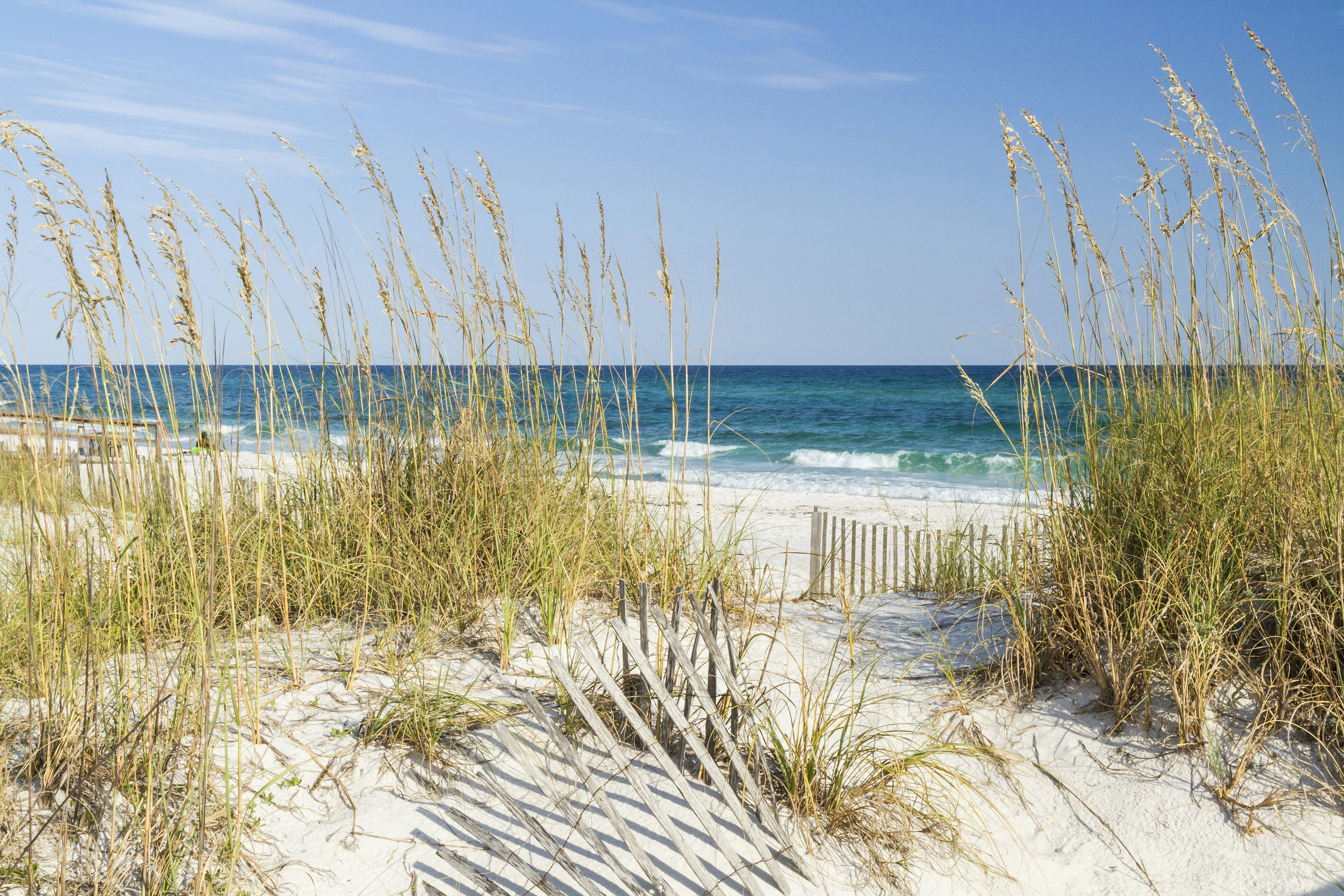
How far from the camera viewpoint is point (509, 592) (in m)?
3.11

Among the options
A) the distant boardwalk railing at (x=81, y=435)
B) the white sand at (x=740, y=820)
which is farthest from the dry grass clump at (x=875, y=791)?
the distant boardwalk railing at (x=81, y=435)

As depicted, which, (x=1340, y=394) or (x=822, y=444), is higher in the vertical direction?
(x=1340, y=394)

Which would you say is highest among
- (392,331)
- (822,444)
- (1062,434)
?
(392,331)

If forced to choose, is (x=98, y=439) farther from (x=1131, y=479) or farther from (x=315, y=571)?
(x=1131, y=479)

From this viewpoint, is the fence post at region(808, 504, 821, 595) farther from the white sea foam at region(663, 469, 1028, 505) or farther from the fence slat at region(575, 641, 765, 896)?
the white sea foam at region(663, 469, 1028, 505)

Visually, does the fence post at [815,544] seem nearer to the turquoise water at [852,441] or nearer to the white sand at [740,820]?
the turquoise water at [852,441]

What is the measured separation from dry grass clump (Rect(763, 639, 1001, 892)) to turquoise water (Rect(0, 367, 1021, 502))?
949 mm

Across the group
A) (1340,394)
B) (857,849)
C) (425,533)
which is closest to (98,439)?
→ (425,533)

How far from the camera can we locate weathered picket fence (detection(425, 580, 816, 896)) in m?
1.97

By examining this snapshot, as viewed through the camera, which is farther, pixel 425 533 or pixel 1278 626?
pixel 425 533

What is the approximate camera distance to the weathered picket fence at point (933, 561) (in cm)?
312

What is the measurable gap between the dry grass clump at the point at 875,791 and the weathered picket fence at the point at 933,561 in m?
0.45

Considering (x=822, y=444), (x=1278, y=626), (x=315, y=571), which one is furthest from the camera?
(x=822, y=444)

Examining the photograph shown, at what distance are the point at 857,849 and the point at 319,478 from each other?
8.46 ft
